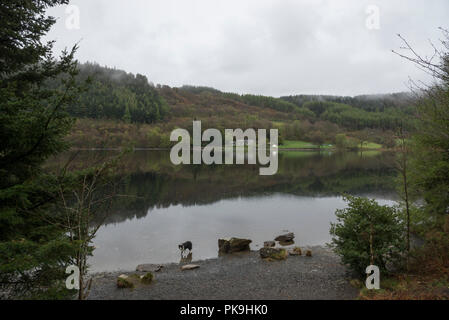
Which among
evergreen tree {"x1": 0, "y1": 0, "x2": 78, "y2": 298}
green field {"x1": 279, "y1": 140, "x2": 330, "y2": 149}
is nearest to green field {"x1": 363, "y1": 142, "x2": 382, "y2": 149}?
green field {"x1": 279, "y1": 140, "x2": 330, "y2": 149}

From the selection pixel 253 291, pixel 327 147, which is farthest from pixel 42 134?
pixel 327 147

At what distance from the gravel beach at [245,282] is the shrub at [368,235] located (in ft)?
3.73

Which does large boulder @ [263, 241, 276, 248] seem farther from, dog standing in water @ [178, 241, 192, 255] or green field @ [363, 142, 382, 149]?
green field @ [363, 142, 382, 149]

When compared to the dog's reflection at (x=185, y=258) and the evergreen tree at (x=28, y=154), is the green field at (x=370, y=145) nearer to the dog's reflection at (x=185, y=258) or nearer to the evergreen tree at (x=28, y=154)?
the dog's reflection at (x=185, y=258)

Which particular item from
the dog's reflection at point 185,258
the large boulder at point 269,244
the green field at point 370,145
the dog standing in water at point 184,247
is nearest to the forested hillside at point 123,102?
the green field at point 370,145

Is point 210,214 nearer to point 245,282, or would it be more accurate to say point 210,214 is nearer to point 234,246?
point 234,246

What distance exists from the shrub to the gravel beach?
1138 millimetres

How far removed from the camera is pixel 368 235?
8.84 m

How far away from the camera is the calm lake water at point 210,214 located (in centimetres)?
1636

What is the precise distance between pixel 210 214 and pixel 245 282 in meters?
14.8

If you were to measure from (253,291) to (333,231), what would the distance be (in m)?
3.48

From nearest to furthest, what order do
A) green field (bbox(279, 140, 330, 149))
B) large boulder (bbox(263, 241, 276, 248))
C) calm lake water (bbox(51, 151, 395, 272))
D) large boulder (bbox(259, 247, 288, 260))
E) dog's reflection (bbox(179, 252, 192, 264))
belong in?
large boulder (bbox(259, 247, 288, 260)) → dog's reflection (bbox(179, 252, 192, 264)) → calm lake water (bbox(51, 151, 395, 272)) → large boulder (bbox(263, 241, 276, 248)) → green field (bbox(279, 140, 330, 149))

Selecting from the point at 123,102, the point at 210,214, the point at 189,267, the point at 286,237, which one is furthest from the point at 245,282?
the point at 123,102

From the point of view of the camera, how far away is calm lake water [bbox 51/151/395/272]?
53.7ft
